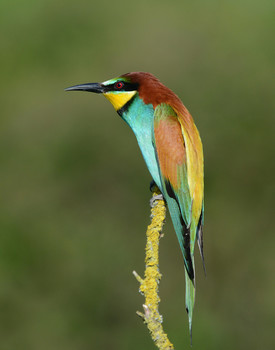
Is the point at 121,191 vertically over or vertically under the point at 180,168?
under

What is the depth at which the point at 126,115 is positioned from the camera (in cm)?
279

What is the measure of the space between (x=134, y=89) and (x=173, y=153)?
0.38 meters

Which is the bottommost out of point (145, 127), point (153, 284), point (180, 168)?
point (153, 284)

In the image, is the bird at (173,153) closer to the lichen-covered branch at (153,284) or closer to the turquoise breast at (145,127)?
the turquoise breast at (145,127)

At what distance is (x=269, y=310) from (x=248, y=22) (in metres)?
2.78

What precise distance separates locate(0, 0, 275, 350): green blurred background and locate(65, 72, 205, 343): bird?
1472 millimetres

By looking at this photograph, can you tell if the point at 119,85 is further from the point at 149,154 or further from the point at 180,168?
the point at 180,168

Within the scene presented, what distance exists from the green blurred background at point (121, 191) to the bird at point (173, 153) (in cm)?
147

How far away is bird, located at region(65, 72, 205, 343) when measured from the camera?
98.7 inches

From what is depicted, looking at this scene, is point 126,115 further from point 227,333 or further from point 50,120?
point 50,120

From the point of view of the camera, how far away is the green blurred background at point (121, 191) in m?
4.14

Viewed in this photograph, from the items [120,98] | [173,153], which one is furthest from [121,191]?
[173,153]

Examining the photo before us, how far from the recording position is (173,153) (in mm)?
2568

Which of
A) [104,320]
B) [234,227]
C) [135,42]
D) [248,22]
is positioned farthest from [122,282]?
[248,22]
